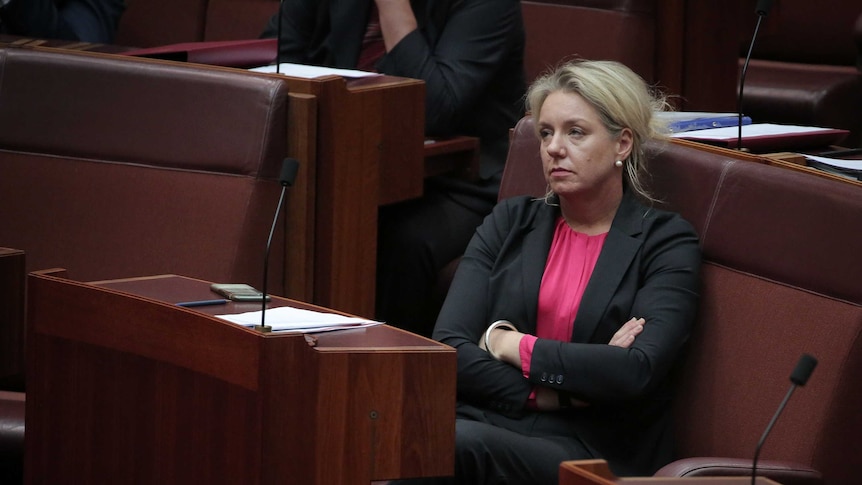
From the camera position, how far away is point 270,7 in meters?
4.33

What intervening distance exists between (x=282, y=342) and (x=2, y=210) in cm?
135

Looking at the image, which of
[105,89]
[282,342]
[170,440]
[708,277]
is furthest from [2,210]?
[708,277]

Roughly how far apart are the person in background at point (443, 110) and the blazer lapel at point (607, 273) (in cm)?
93

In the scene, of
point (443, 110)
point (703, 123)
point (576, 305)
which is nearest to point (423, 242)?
point (443, 110)

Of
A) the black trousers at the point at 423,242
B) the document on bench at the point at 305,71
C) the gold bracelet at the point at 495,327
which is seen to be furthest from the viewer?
the black trousers at the point at 423,242

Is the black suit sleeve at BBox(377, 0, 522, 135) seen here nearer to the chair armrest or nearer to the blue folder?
the blue folder

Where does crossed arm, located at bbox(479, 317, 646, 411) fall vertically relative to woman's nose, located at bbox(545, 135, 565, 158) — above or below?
below

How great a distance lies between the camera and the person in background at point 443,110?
320cm

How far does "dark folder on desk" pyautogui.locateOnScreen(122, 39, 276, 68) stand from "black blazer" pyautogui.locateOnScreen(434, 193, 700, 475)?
0.98m

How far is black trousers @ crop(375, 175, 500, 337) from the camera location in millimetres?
3186

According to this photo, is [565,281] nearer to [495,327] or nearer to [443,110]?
[495,327]

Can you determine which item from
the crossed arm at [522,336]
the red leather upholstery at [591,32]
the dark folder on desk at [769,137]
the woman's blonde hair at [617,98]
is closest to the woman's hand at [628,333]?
the crossed arm at [522,336]

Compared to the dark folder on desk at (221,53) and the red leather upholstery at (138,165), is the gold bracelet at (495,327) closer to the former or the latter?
the red leather upholstery at (138,165)

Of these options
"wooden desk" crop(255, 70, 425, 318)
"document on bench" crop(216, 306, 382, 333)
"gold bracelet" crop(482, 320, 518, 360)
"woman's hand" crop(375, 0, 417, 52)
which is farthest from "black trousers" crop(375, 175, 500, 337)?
"document on bench" crop(216, 306, 382, 333)
